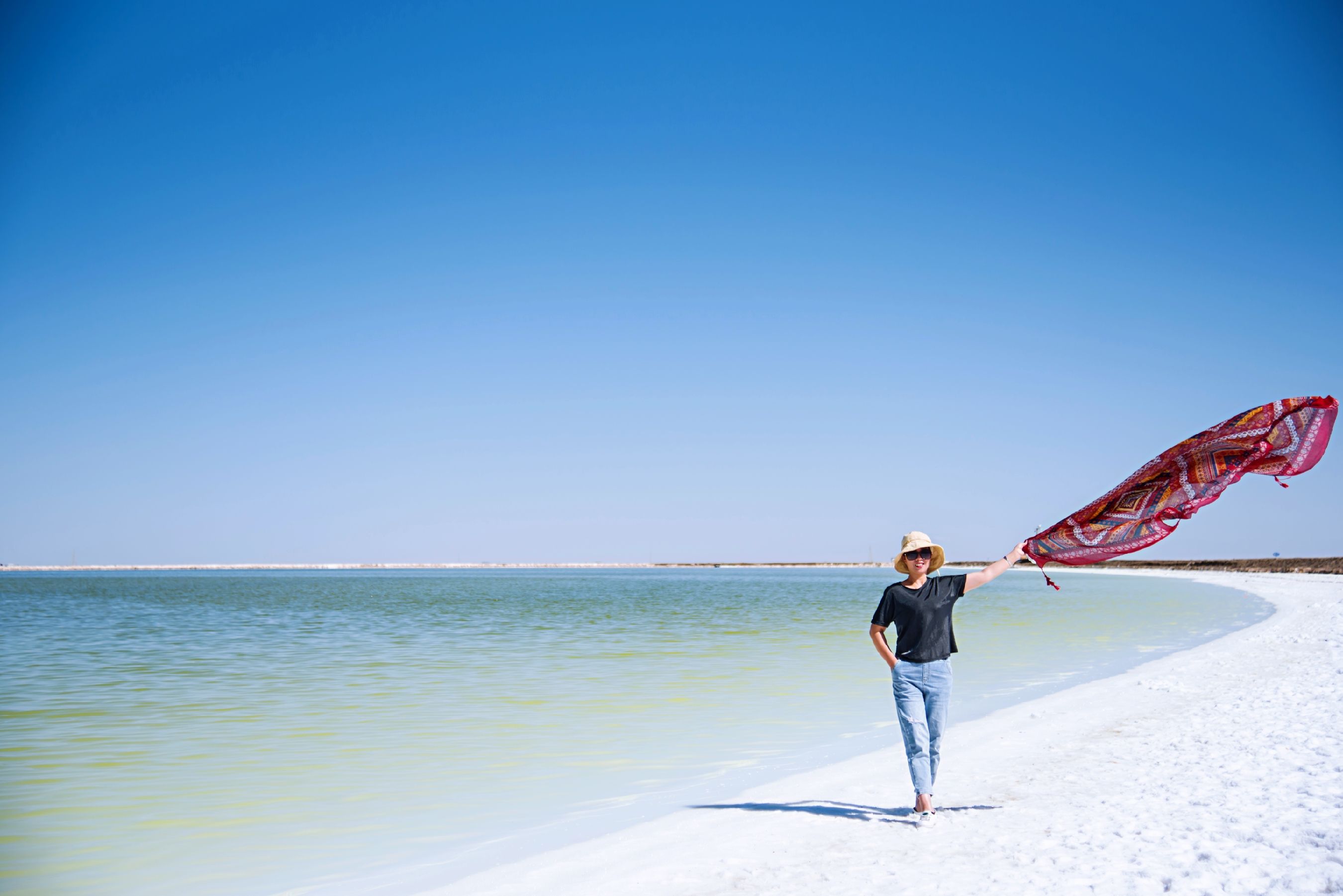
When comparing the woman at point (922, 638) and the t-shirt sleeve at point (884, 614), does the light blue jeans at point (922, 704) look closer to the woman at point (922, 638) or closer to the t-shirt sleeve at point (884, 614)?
the woman at point (922, 638)

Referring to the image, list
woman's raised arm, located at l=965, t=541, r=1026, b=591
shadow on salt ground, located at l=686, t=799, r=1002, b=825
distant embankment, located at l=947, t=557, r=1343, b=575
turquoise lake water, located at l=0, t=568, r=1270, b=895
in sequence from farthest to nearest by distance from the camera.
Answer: distant embankment, located at l=947, t=557, r=1343, b=575 < turquoise lake water, located at l=0, t=568, r=1270, b=895 < shadow on salt ground, located at l=686, t=799, r=1002, b=825 < woman's raised arm, located at l=965, t=541, r=1026, b=591

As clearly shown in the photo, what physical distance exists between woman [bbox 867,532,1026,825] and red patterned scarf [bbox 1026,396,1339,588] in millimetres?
358

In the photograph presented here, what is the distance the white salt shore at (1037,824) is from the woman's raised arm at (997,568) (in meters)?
1.70

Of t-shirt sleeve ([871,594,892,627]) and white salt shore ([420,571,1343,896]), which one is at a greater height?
t-shirt sleeve ([871,594,892,627])

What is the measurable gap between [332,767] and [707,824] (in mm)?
4659

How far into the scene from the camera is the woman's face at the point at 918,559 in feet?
19.5

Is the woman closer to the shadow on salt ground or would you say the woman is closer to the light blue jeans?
the light blue jeans

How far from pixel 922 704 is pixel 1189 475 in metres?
2.29

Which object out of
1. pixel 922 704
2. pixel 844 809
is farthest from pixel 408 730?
pixel 922 704

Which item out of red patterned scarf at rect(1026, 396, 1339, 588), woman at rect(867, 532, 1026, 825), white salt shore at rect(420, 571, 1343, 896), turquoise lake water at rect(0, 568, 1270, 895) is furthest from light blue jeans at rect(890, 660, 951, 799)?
turquoise lake water at rect(0, 568, 1270, 895)

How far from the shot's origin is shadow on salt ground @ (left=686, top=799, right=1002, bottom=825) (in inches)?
258

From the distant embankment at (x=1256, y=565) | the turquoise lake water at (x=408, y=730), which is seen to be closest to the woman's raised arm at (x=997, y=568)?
the turquoise lake water at (x=408, y=730)

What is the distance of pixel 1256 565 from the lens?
102312 mm

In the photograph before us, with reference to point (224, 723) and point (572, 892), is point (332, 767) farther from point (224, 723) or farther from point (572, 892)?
point (572, 892)
